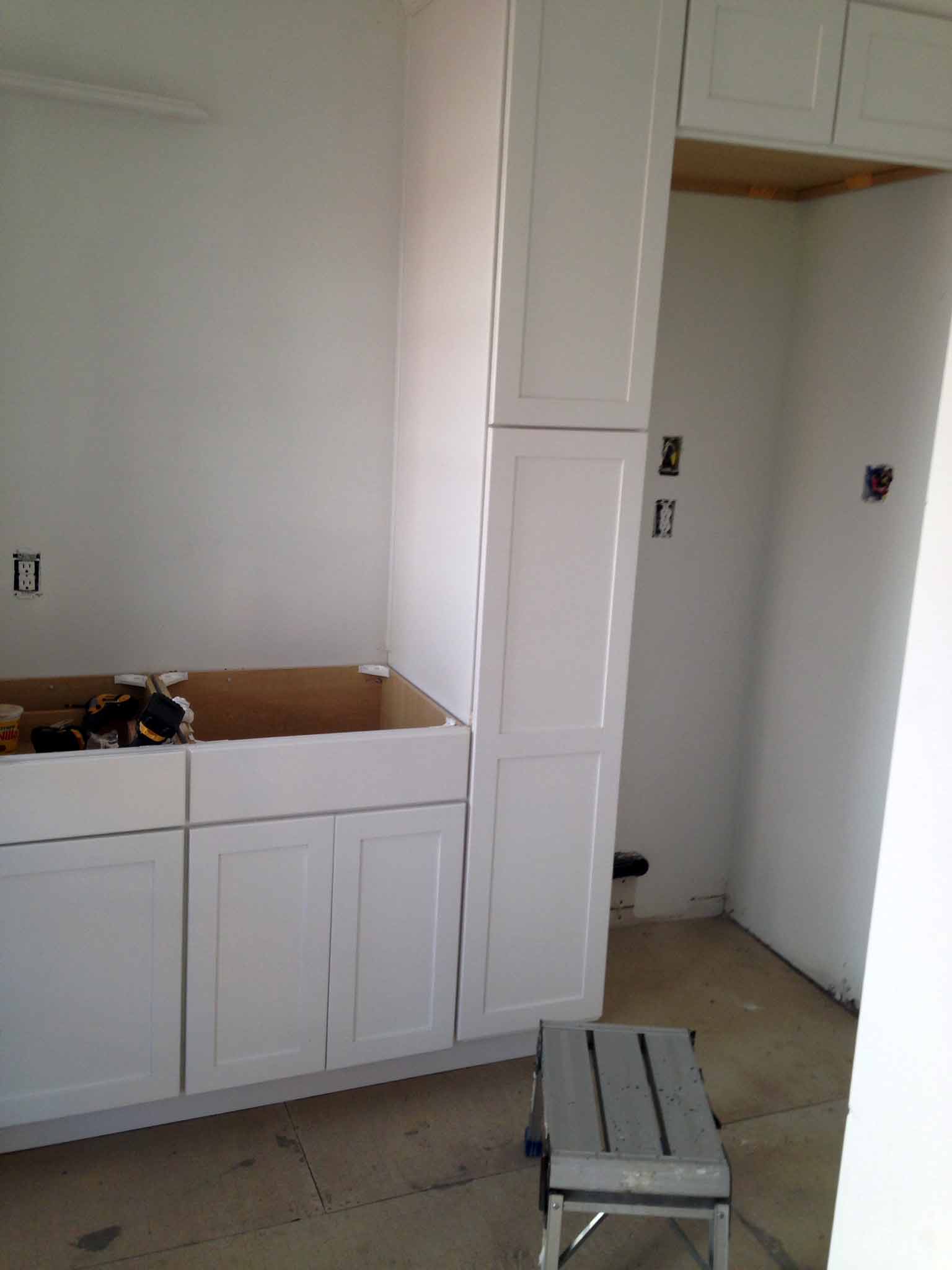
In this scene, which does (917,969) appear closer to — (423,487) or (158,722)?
(158,722)

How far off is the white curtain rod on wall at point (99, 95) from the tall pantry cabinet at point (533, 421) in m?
0.55

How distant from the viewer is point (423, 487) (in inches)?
104

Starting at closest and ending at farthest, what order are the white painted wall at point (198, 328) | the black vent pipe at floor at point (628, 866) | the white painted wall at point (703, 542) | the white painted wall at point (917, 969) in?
the white painted wall at point (917, 969) → the white painted wall at point (198, 328) → the white painted wall at point (703, 542) → the black vent pipe at floor at point (628, 866)

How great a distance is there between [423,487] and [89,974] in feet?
4.27

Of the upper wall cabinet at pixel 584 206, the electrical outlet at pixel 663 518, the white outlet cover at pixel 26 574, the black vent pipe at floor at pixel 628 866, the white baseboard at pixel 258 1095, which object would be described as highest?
the upper wall cabinet at pixel 584 206

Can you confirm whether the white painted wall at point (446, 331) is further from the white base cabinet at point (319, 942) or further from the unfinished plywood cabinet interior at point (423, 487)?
the white base cabinet at point (319, 942)

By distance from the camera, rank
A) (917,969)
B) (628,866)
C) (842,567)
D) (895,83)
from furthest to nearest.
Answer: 1. (628,866)
2. (842,567)
3. (895,83)
4. (917,969)

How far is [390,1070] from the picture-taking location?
254 centimetres

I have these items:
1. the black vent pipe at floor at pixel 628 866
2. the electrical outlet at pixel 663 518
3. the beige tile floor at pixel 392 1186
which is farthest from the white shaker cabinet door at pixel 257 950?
the electrical outlet at pixel 663 518

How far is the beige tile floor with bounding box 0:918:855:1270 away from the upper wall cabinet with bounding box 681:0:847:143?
217cm

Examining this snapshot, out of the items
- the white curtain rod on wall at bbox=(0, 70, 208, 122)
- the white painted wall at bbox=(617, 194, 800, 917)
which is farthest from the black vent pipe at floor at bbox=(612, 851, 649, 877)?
the white curtain rod on wall at bbox=(0, 70, 208, 122)

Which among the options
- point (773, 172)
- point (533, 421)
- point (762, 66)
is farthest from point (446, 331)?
point (773, 172)

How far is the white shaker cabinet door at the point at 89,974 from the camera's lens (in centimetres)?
207

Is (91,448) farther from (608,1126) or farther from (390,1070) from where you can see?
(608,1126)
